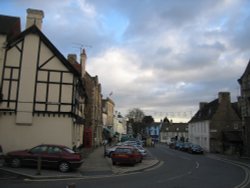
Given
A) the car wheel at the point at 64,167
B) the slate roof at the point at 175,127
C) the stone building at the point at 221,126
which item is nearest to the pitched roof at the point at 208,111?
the stone building at the point at 221,126

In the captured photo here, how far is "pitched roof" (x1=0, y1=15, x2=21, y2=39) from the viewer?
2762 centimetres

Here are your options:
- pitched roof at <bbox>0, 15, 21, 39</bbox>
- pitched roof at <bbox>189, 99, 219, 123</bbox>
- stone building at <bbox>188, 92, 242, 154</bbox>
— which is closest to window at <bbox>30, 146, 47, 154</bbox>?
pitched roof at <bbox>0, 15, 21, 39</bbox>

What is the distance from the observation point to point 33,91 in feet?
88.2

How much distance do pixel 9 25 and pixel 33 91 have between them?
6.24 meters

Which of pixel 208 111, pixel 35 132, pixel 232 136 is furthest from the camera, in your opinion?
pixel 208 111

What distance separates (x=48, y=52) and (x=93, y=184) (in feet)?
50.8

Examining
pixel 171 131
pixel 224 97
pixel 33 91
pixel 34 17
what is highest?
pixel 34 17

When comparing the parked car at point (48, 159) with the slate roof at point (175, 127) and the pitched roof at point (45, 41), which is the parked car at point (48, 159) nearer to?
the pitched roof at point (45, 41)

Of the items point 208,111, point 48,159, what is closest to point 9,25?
point 48,159

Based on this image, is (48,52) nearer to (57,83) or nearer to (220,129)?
(57,83)

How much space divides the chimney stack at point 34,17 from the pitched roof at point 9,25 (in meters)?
1.34

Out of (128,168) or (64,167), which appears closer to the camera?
(64,167)

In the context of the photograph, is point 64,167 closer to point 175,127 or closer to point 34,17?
point 34,17

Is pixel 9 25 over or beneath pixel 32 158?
over
